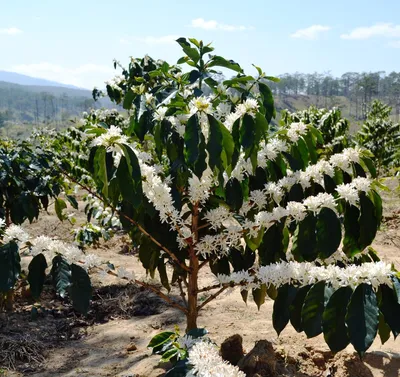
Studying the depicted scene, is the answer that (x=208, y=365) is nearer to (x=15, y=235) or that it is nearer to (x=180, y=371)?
(x=180, y=371)

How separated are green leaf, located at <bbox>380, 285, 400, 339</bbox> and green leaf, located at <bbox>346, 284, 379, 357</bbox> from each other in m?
0.15

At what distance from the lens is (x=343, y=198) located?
1.83 m

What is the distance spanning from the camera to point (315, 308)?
132cm

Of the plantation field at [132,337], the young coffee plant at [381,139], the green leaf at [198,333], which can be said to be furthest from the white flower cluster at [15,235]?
the young coffee plant at [381,139]

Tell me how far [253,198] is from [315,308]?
0.84 m

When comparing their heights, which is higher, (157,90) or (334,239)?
(157,90)

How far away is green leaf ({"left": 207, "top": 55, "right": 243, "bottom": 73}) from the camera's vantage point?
6.98 feet

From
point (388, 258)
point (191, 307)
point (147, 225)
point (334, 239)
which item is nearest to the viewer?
point (334, 239)

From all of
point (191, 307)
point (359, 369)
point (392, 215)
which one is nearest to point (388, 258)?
point (392, 215)

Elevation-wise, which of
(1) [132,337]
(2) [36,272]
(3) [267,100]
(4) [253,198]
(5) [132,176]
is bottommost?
(1) [132,337]

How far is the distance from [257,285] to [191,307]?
694 mm

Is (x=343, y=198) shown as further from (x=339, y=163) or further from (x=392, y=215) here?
(x=392, y=215)

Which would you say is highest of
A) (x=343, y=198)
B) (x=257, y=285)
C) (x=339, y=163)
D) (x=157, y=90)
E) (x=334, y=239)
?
(x=157, y=90)

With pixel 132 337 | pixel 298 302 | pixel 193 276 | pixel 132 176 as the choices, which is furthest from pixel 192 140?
pixel 132 337
